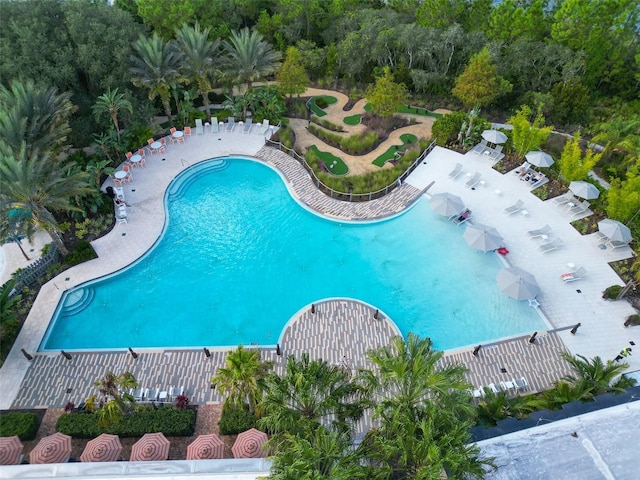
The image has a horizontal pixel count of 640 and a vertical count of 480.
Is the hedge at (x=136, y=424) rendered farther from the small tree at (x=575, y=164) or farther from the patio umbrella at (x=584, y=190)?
the small tree at (x=575, y=164)

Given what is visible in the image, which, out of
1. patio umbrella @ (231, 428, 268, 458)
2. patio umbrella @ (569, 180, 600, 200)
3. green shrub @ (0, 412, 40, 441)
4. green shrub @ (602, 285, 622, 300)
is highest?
patio umbrella @ (569, 180, 600, 200)

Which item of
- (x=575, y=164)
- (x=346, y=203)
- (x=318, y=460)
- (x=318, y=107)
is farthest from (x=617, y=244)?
(x=318, y=107)

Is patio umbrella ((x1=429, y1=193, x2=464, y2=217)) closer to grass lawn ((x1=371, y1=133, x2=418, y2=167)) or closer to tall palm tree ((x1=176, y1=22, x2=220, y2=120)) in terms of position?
grass lawn ((x1=371, y1=133, x2=418, y2=167))

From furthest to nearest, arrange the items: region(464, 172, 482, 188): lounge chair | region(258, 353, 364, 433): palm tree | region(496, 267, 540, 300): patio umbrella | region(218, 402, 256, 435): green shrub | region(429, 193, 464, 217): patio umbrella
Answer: region(464, 172, 482, 188): lounge chair, region(429, 193, 464, 217): patio umbrella, region(496, 267, 540, 300): patio umbrella, region(218, 402, 256, 435): green shrub, region(258, 353, 364, 433): palm tree

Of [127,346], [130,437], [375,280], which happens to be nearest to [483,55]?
[375,280]

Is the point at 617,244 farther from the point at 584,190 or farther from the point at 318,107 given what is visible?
the point at 318,107

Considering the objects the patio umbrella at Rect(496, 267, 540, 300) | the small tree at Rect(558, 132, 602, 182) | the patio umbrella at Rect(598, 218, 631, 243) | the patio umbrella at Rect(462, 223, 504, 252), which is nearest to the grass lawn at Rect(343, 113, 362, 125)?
the patio umbrella at Rect(462, 223, 504, 252)
